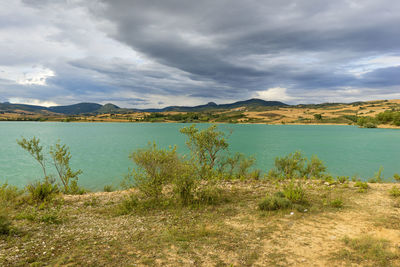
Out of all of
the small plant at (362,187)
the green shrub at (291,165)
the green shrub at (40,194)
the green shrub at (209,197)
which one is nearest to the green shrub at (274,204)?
the green shrub at (209,197)

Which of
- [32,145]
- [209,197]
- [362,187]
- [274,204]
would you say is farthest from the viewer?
[32,145]

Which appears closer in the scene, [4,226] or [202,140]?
[4,226]

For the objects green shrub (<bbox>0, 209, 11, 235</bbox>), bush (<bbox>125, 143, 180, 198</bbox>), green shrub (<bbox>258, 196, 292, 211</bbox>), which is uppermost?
bush (<bbox>125, 143, 180, 198</bbox>)

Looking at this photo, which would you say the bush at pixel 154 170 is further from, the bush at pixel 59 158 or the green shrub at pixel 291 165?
the green shrub at pixel 291 165

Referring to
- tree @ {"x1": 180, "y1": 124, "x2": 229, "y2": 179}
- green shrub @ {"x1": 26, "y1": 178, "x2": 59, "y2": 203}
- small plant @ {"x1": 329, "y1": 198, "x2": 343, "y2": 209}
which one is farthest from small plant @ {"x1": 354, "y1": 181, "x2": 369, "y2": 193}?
Result: green shrub @ {"x1": 26, "y1": 178, "x2": 59, "y2": 203}

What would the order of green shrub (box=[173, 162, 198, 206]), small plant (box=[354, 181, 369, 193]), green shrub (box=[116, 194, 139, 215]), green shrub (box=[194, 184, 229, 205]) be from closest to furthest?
green shrub (box=[116, 194, 139, 215]) < green shrub (box=[173, 162, 198, 206]) < green shrub (box=[194, 184, 229, 205]) < small plant (box=[354, 181, 369, 193])

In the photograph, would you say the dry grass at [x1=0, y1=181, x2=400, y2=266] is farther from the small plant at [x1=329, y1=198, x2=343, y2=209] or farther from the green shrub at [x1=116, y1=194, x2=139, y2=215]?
the green shrub at [x1=116, y1=194, x2=139, y2=215]

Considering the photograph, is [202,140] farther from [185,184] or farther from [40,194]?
[40,194]

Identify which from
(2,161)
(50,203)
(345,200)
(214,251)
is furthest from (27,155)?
(345,200)

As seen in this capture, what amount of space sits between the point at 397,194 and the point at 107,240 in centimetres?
1717

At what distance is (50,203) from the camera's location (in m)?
13.4

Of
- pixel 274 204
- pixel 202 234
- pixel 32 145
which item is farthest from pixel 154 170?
pixel 32 145

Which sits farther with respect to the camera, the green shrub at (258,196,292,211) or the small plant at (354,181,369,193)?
the small plant at (354,181,369,193)

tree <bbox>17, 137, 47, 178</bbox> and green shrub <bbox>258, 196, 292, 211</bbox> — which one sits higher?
tree <bbox>17, 137, 47, 178</bbox>
